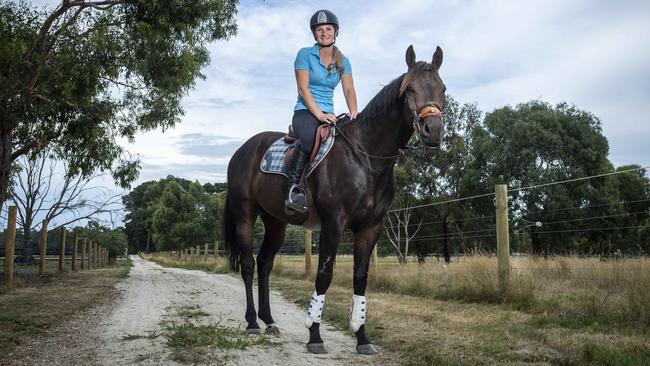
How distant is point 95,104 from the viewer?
1517 cm

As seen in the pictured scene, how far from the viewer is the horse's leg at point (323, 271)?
475 centimetres

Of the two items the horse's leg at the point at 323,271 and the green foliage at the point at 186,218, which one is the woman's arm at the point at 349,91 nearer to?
the horse's leg at the point at 323,271

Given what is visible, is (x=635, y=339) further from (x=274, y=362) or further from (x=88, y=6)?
(x=88, y=6)

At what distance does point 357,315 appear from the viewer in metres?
4.92

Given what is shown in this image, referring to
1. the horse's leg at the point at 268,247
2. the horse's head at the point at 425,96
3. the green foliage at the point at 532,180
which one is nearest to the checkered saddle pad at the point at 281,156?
the horse's head at the point at 425,96

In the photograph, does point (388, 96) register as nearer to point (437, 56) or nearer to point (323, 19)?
point (437, 56)

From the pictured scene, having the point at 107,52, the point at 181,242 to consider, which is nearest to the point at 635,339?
the point at 107,52

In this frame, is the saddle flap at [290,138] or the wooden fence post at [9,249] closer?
the saddle flap at [290,138]

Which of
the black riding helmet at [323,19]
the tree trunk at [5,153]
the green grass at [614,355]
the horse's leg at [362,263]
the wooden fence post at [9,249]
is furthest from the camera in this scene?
the tree trunk at [5,153]

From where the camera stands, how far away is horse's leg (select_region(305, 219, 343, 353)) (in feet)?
15.6

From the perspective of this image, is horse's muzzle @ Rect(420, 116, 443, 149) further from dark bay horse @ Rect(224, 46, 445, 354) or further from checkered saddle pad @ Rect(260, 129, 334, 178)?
checkered saddle pad @ Rect(260, 129, 334, 178)

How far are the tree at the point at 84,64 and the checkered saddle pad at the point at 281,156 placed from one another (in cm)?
825

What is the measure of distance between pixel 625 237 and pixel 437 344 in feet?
125

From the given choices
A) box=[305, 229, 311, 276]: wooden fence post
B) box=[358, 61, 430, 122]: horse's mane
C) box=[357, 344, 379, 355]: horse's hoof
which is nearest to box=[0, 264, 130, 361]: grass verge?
box=[357, 344, 379, 355]: horse's hoof
